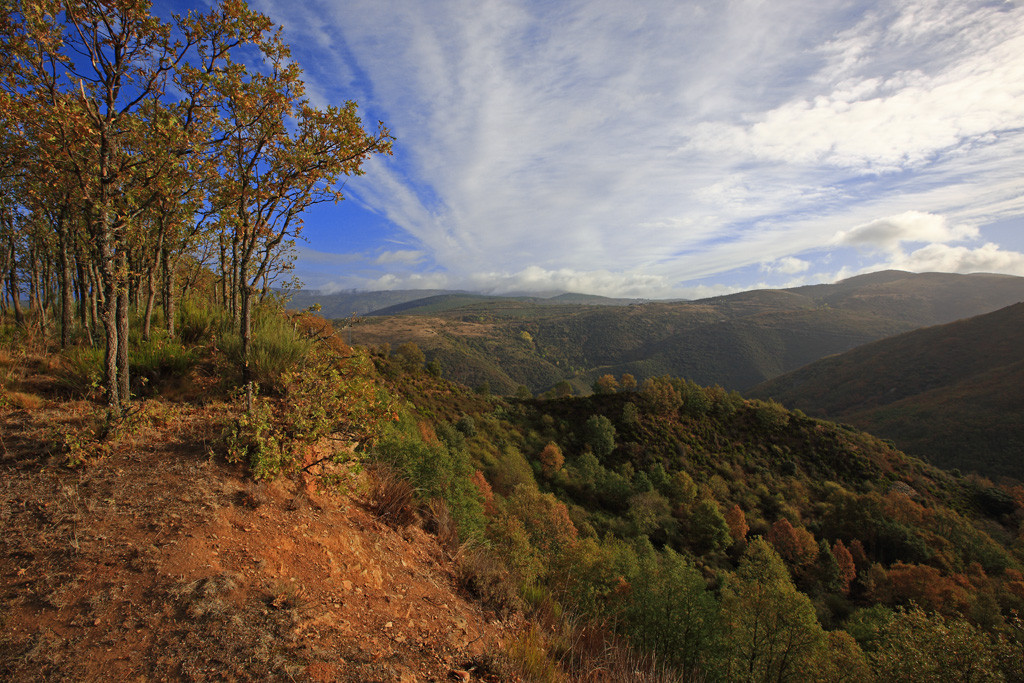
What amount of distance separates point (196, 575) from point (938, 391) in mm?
156661

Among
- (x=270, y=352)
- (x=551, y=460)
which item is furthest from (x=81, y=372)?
(x=551, y=460)

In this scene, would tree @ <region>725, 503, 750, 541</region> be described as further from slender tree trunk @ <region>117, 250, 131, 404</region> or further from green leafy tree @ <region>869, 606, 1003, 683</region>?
slender tree trunk @ <region>117, 250, 131, 404</region>

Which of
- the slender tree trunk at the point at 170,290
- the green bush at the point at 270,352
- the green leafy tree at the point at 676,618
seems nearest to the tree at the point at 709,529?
the green leafy tree at the point at 676,618

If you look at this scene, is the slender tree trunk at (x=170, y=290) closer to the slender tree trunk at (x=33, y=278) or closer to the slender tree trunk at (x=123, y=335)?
the slender tree trunk at (x=123, y=335)

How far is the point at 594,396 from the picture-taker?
67.4 metres

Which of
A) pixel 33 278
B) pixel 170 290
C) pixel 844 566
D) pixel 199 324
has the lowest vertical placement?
pixel 844 566

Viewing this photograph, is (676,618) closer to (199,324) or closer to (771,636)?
(771,636)

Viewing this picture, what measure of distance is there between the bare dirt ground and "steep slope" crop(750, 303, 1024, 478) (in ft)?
367

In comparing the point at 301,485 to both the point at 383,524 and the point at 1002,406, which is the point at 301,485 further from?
the point at 1002,406

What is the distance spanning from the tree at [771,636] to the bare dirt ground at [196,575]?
21.2 meters

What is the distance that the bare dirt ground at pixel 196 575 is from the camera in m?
2.68

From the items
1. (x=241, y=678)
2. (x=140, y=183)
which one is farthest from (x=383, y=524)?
(x=140, y=183)

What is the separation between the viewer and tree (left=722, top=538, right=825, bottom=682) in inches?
700

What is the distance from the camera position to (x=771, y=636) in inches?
718
